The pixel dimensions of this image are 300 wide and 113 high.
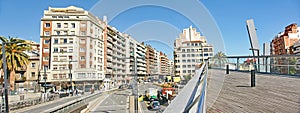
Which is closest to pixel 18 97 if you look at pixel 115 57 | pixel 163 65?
pixel 115 57

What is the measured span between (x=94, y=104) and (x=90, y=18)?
8.43 m

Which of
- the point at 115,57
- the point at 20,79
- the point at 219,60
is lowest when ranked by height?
the point at 20,79

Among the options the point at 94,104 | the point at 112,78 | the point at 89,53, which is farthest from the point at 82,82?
the point at 112,78

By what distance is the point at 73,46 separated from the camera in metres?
25.4

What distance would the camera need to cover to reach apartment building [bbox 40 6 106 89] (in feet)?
79.9

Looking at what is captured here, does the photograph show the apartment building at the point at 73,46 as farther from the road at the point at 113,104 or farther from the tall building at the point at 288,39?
the tall building at the point at 288,39

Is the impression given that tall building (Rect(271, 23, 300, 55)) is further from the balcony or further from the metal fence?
the balcony

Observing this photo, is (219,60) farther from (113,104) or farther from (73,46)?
(73,46)

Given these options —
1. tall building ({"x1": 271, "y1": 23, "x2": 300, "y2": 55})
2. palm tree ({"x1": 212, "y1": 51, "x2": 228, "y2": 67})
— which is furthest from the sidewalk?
tall building ({"x1": 271, "y1": 23, "x2": 300, "y2": 55})

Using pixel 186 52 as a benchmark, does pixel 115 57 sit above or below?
below

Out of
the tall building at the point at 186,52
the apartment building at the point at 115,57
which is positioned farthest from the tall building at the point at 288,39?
the apartment building at the point at 115,57

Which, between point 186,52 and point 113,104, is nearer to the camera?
point 113,104

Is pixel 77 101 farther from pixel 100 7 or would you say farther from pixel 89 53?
pixel 100 7

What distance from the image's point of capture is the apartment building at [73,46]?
24.3 meters
